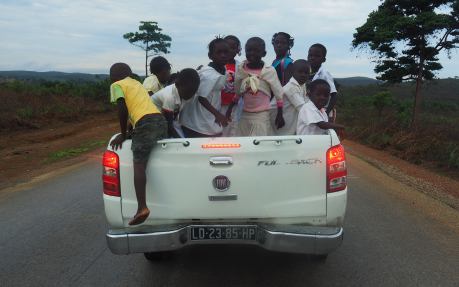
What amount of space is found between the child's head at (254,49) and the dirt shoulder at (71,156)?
4.04 m

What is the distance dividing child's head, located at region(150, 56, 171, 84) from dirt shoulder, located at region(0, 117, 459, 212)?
456 cm

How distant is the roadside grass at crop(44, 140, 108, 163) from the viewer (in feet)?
40.0

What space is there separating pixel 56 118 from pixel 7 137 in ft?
15.9

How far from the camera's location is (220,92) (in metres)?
4.97

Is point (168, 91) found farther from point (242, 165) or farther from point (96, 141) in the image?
point (96, 141)

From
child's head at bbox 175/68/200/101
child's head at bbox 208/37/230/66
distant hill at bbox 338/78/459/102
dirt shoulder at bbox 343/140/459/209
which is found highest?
child's head at bbox 208/37/230/66

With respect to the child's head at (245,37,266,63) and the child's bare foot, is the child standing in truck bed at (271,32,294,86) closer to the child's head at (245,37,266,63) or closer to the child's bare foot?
the child's head at (245,37,266,63)

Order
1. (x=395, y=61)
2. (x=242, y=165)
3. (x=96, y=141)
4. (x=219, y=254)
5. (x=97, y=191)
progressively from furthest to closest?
(x=395, y=61) < (x=96, y=141) < (x=97, y=191) < (x=219, y=254) < (x=242, y=165)

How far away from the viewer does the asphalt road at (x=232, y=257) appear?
407cm

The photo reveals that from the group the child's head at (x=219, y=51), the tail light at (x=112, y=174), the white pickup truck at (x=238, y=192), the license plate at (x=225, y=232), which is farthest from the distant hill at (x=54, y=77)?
the license plate at (x=225, y=232)

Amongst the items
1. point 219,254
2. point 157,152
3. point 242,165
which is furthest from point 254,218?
point 219,254

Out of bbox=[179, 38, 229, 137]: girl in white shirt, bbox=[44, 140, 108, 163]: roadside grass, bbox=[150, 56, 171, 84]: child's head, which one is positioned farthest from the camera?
bbox=[44, 140, 108, 163]: roadside grass

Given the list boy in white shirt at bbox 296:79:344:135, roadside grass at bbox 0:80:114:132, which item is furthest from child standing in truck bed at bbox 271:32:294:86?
roadside grass at bbox 0:80:114:132

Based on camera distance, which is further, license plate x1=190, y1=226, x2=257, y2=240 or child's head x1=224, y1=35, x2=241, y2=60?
child's head x1=224, y1=35, x2=241, y2=60
